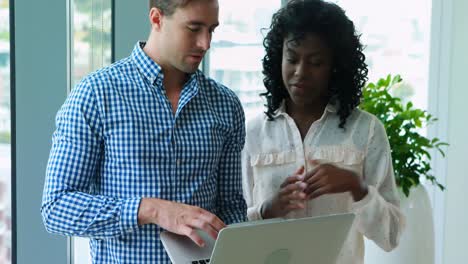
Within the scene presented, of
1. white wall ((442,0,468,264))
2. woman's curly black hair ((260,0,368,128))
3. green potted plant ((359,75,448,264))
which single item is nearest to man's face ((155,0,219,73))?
woman's curly black hair ((260,0,368,128))

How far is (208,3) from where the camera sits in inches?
57.4

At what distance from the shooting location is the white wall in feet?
12.5

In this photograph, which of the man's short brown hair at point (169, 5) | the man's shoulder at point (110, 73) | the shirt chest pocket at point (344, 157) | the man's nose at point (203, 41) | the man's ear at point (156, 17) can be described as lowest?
the shirt chest pocket at point (344, 157)

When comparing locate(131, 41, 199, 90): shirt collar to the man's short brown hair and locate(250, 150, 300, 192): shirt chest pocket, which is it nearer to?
the man's short brown hair

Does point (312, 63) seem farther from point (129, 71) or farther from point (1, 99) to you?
point (1, 99)

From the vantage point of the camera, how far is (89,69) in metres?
2.05

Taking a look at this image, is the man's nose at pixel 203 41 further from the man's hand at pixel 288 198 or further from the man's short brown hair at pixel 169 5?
the man's hand at pixel 288 198

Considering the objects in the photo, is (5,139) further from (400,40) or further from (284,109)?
(400,40)

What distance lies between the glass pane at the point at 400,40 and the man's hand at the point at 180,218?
277 cm

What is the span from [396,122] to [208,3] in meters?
1.55

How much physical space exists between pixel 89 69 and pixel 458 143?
7.89 feet

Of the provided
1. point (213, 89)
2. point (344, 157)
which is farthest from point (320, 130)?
point (213, 89)

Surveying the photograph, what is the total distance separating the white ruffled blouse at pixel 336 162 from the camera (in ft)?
5.87

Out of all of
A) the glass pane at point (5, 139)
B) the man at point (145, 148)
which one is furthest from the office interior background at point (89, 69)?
the man at point (145, 148)
